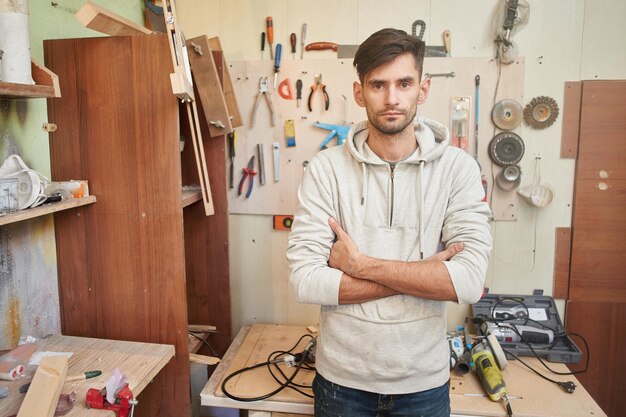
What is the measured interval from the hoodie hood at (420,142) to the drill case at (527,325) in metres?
1.07

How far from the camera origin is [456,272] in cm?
119

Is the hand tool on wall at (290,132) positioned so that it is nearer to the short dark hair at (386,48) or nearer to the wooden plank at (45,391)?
the short dark hair at (386,48)

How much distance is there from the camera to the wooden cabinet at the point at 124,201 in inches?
57.9

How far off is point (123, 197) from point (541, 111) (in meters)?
1.89

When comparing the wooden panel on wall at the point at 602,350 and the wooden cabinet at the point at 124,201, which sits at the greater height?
the wooden cabinet at the point at 124,201

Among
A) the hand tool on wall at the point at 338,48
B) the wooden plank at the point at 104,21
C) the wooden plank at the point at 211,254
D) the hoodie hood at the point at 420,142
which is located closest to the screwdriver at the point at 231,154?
the wooden plank at the point at 211,254

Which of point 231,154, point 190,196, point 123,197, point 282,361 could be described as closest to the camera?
point 123,197

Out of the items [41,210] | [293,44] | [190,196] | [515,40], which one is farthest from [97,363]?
[515,40]

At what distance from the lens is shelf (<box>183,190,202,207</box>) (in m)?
1.70

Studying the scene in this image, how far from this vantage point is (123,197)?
1.52 m

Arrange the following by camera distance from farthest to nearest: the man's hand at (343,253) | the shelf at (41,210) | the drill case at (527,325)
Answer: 1. the drill case at (527,325)
2. the man's hand at (343,253)
3. the shelf at (41,210)

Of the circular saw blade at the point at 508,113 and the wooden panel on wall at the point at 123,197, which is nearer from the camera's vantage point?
the wooden panel on wall at the point at 123,197

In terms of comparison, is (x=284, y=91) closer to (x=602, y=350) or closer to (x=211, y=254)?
(x=211, y=254)

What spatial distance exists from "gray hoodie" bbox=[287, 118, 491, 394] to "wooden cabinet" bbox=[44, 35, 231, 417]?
0.52m
